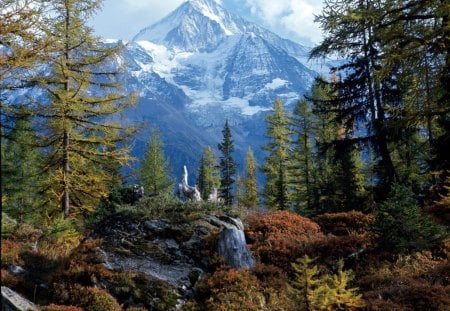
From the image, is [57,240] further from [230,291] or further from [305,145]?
[305,145]

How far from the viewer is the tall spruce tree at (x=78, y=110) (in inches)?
673

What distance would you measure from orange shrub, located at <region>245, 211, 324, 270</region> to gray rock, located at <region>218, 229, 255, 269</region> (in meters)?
0.90

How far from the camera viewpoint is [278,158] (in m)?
38.6

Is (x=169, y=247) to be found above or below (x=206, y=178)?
below

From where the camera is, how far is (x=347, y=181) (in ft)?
87.4

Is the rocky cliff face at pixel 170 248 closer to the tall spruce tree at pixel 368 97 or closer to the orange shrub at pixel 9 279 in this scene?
the orange shrub at pixel 9 279

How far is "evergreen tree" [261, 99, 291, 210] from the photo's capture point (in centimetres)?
3734

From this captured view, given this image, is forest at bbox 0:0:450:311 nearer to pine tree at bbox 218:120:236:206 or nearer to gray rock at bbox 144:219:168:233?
gray rock at bbox 144:219:168:233

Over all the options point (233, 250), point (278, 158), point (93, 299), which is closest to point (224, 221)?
point (233, 250)

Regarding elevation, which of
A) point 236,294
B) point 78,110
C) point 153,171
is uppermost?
point 78,110

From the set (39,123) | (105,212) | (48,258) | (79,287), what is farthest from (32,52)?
(105,212)

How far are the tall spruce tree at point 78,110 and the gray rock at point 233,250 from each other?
8.14 m

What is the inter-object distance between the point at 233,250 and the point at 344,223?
605 centimetres

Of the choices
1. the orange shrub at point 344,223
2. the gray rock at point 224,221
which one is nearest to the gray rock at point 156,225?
the gray rock at point 224,221
